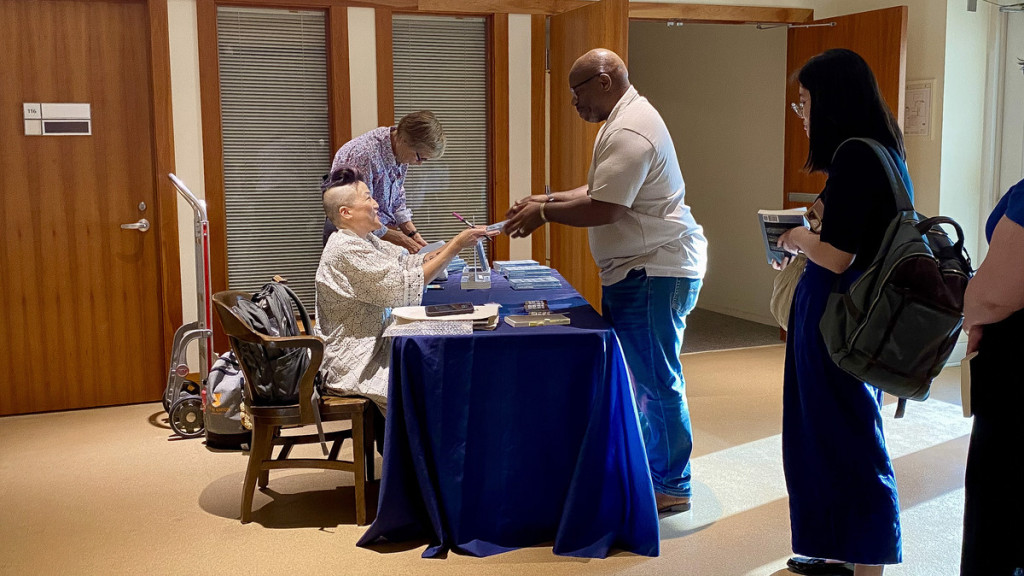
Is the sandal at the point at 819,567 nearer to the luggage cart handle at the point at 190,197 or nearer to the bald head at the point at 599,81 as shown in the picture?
the bald head at the point at 599,81

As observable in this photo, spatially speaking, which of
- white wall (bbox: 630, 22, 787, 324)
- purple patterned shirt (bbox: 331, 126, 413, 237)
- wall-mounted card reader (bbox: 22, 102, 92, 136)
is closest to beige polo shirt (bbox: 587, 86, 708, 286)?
purple patterned shirt (bbox: 331, 126, 413, 237)

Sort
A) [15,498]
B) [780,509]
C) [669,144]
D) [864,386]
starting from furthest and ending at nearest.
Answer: [15,498] → [780,509] → [669,144] → [864,386]

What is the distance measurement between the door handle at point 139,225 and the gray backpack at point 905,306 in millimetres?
3973

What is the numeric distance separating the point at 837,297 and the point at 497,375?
3.52 ft

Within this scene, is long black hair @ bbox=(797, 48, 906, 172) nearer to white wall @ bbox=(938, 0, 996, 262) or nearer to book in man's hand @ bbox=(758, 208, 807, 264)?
book in man's hand @ bbox=(758, 208, 807, 264)

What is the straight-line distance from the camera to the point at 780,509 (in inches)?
138

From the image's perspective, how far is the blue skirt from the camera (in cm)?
251

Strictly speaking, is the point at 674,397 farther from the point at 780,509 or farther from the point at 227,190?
the point at 227,190

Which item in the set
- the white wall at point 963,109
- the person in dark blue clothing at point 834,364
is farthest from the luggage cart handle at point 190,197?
the white wall at point 963,109

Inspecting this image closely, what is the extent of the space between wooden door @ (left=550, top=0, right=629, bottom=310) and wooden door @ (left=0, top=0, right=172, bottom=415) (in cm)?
223

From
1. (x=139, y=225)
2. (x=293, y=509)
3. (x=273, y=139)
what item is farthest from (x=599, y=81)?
(x=139, y=225)

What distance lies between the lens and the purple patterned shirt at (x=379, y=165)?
4.56m

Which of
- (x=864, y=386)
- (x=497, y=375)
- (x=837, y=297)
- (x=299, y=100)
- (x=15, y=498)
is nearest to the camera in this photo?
(x=837, y=297)

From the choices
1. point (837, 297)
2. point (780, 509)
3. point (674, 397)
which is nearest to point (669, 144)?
point (674, 397)
